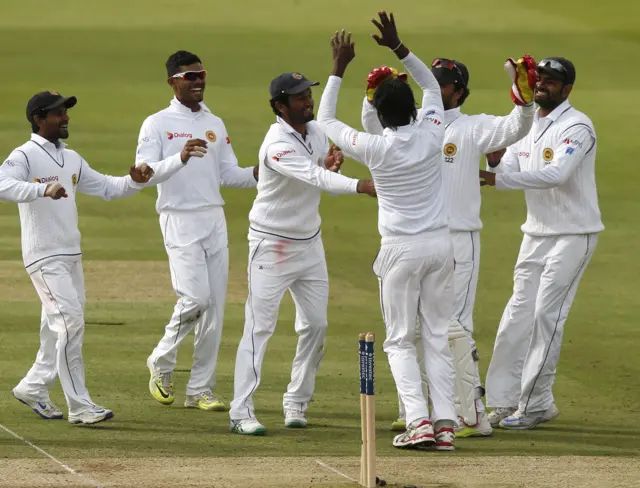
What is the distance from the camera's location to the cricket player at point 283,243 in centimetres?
920

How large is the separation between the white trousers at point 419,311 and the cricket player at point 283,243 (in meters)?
0.76

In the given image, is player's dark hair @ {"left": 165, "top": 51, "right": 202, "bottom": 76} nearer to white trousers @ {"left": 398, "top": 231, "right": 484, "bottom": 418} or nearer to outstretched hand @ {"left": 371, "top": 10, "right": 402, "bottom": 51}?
A: outstretched hand @ {"left": 371, "top": 10, "right": 402, "bottom": 51}

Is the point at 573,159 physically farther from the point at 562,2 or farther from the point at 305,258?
the point at 562,2

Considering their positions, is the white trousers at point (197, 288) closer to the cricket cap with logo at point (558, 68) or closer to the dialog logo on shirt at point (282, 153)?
the dialog logo on shirt at point (282, 153)

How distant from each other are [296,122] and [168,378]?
219cm

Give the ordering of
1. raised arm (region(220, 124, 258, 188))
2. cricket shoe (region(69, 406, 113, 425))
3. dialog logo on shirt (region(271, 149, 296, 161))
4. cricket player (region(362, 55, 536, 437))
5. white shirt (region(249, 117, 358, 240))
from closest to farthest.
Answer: dialog logo on shirt (region(271, 149, 296, 161)) < white shirt (region(249, 117, 358, 240)) < cricket player (region(362, 55, 536, 437)) < cricket shoe (region(69, 406, 113, 425)) < raised arm (region(220, 124, 258, 188))

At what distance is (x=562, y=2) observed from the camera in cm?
3156

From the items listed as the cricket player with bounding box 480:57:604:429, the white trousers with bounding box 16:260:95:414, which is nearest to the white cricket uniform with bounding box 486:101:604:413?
the cricket player with bounding box 480:57:604:429

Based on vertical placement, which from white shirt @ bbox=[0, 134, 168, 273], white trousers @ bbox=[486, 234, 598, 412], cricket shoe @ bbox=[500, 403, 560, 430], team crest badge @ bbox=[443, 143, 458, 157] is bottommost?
cricket shoe @ bbox=[500, 403, 560, 430]

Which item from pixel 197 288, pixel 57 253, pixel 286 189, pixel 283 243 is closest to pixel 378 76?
pixel 286 189

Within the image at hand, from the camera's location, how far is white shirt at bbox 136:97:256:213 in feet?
33.7

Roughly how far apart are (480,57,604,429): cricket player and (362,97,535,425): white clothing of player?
0.58 ft

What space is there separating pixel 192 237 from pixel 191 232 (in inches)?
1.5

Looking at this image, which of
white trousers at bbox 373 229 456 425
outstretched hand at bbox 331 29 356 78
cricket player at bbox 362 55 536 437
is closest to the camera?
white trousers at bbox 373 229 456 425
